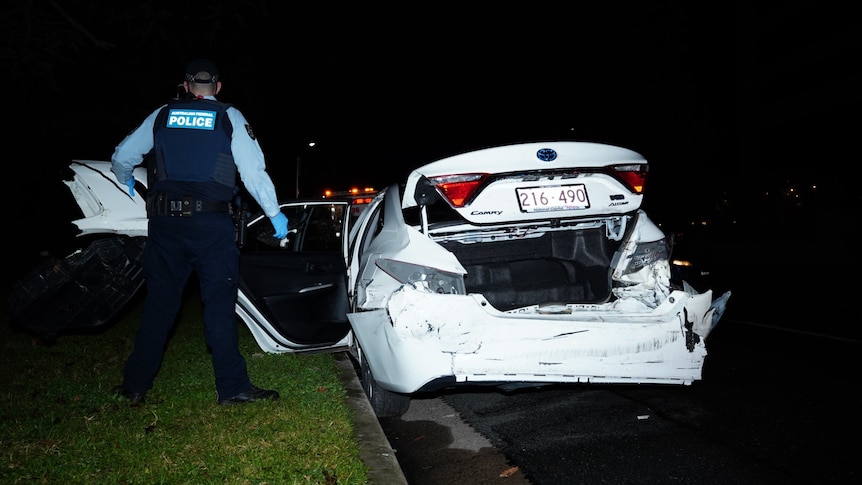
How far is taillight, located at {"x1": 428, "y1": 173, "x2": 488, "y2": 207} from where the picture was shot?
3598 mm

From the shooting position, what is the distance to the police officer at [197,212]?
3.98 metres

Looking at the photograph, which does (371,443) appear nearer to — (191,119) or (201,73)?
(191,119)

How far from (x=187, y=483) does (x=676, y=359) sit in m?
2.50

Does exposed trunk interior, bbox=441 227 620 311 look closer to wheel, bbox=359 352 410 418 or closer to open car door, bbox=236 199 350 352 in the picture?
wheel, bbox=359 352 410 418

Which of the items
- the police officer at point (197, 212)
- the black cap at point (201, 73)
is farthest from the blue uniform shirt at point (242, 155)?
the black cap at point (201, 73)

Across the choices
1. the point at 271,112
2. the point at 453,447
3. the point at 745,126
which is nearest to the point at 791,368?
the point at 453,447

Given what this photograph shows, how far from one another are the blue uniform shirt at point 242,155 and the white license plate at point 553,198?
154cm

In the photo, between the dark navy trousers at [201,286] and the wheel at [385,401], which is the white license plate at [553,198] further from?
the dark navy trousers at [201,286]

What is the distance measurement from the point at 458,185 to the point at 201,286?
1739 mm

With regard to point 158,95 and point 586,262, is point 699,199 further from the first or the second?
point 586,262

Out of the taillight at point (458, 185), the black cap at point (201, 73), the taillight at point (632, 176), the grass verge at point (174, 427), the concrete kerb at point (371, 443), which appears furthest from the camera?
the black cap at point (201, 73)

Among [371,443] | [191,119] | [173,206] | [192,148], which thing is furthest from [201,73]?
[371,443]

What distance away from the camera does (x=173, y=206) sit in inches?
155

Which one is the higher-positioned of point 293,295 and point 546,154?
point 546,154
